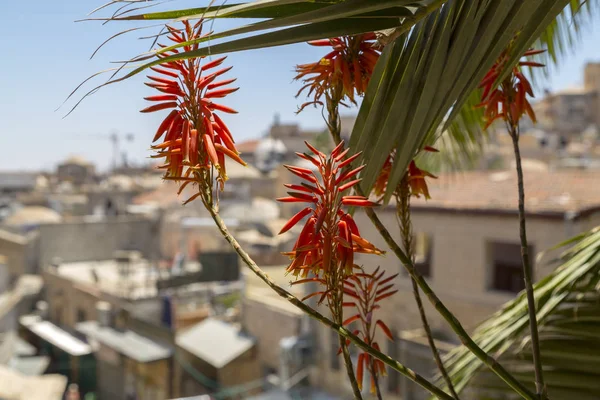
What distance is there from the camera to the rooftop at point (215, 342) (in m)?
13.6

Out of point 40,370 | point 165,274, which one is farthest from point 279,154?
point 40,370

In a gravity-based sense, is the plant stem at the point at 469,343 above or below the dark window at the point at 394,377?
above

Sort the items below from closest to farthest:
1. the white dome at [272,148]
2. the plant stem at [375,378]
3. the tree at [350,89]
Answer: the tree at [350,89] → the plant stem at [375,378] → the white dome at [272,148]

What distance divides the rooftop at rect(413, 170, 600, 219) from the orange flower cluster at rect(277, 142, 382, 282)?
7.67m

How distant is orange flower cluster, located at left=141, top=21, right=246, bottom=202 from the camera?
0.93 metres

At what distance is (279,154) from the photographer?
3434cm

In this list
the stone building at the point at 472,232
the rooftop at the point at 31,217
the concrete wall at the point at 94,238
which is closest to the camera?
the stone building at the point at 472,232

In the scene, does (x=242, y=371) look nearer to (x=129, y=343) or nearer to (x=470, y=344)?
(x=129, y=343)

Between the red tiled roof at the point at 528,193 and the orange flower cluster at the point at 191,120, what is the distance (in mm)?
7414

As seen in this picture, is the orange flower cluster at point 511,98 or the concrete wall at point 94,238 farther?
the concrete wall at point 94,238

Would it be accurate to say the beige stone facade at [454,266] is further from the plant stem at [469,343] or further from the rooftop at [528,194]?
the plant stem at [469,343]

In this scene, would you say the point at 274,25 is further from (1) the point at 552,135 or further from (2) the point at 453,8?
(1) the point at 552,135

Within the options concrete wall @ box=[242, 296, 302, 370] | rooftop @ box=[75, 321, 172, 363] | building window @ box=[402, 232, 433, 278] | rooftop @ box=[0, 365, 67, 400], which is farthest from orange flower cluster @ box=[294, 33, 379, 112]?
rooftop @ box=[75, 321, 172, 363]

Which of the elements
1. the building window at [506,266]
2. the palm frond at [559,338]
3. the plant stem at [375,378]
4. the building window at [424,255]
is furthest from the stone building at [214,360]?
the plant stem at [375,378]
